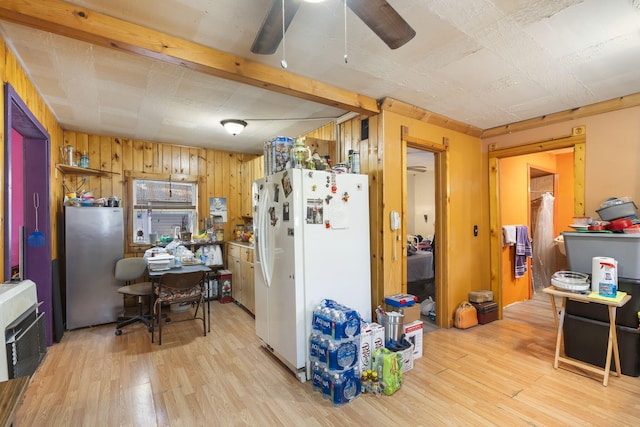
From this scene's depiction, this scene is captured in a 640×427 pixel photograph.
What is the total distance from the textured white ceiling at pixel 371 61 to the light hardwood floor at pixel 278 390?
2.53m

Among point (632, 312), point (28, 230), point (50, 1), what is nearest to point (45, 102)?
point (28, 230)

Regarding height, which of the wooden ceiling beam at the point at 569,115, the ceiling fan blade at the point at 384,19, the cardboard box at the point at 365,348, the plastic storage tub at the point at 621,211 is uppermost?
the wooden ceiling beam at the point at 569,115

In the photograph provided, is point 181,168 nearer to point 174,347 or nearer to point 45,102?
point 45,102

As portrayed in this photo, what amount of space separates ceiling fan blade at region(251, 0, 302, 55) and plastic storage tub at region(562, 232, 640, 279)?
312 centimetres

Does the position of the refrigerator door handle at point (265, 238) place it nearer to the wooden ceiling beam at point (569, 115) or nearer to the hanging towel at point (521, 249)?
the wooden ceiling beam at point (569, 115)

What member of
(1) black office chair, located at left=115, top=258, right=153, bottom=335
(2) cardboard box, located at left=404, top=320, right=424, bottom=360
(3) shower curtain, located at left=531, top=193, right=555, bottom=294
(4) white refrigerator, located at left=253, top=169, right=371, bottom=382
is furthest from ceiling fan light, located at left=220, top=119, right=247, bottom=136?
(3) shower curtain, located at left=531, top=193, right=555, bottom=294

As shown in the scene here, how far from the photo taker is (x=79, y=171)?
4.02 meters

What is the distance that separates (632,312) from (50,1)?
182 inches

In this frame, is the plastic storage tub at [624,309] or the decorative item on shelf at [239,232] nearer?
the plastic storage tub at [624,309]

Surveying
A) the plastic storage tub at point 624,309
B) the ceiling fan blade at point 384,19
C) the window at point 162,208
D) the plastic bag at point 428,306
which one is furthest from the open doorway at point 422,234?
the window at point 162,208

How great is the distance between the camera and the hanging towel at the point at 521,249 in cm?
452

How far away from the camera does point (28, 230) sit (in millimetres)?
3031

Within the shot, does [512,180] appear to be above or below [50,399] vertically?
above

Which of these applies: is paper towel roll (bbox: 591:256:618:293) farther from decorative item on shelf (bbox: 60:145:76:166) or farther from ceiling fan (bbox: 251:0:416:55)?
→ decorative item on shelf (bbox: 60:145:76:166)
